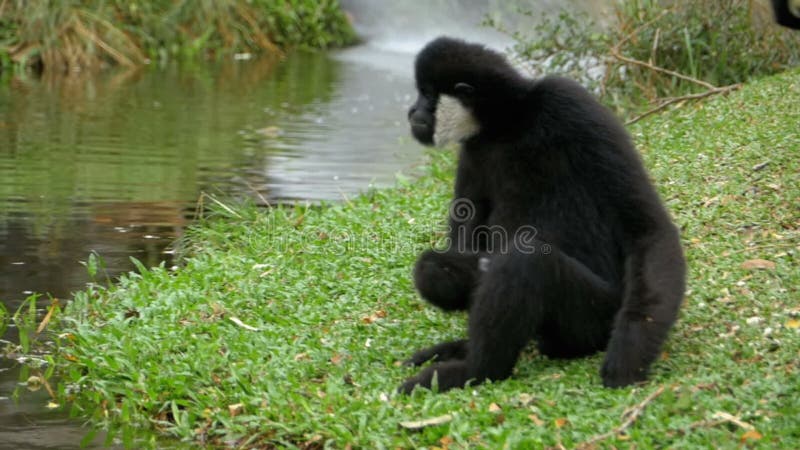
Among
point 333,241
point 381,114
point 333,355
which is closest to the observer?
point 333,355

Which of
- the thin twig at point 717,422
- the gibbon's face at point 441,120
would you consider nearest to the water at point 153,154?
the gibbon's face at point 441,120

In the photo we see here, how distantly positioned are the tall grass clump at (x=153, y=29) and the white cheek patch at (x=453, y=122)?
15.4 meters

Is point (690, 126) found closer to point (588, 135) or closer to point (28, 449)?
point (588, 135)

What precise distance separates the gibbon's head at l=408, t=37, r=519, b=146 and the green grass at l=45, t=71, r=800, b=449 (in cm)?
113

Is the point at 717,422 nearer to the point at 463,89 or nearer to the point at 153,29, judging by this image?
the point at 463,89

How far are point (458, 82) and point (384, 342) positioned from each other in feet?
A: 4.56

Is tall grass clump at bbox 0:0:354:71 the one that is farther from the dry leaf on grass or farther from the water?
the dry leaf on grass

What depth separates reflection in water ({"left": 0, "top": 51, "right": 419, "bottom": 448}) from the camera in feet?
25.9

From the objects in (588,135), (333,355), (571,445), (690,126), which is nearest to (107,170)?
(690,126)

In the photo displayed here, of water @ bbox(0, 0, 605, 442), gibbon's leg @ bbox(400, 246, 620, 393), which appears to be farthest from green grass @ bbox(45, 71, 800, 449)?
water @ bbox(0, 0, 605, 442)

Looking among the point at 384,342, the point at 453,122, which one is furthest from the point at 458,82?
the point at 384,342

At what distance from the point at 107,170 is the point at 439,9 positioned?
56.2 ft

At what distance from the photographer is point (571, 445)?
4219 millimetres

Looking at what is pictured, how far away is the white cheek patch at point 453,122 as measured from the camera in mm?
5234
